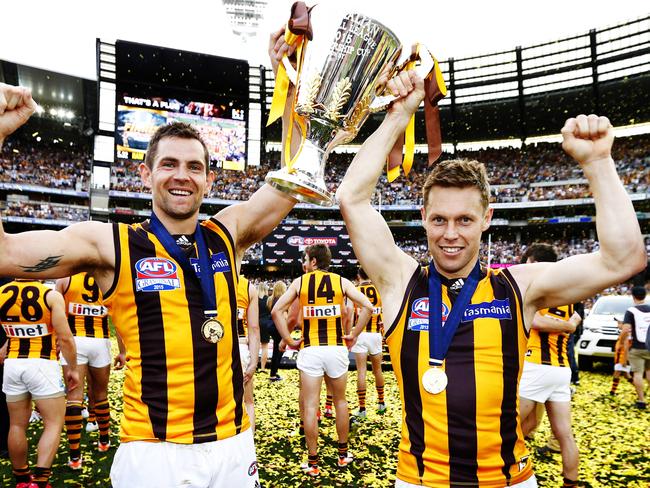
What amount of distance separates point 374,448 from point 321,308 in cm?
192

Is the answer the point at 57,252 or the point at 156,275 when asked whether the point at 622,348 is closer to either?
the point at 156,275

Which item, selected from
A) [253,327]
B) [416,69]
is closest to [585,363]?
[253,327]

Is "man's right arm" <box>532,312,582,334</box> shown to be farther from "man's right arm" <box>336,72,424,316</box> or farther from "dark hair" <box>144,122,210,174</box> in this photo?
"dark hair" <box>144,122,210,174</box>

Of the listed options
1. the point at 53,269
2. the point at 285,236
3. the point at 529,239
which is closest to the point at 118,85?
the point at 285,236

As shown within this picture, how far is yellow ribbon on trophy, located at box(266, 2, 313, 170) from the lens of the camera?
6.01 feet

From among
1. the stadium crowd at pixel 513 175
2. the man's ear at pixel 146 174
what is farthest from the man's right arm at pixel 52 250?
the stadium crowd at pixel 513 175

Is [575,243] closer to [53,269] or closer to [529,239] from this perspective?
[529,239]

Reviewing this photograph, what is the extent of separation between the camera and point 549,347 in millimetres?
4703

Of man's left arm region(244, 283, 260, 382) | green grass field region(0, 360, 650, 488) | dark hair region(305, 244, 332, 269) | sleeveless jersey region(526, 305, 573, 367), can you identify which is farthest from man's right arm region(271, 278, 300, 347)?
sleeveless jersey region(526, 305, 573, 367)

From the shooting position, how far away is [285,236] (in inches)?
1222

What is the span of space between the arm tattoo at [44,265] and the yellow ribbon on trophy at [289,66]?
1020 mm

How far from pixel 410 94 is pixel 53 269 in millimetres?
1631

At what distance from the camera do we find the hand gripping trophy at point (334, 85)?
1826 millimetres

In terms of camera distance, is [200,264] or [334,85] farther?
[200,264]
